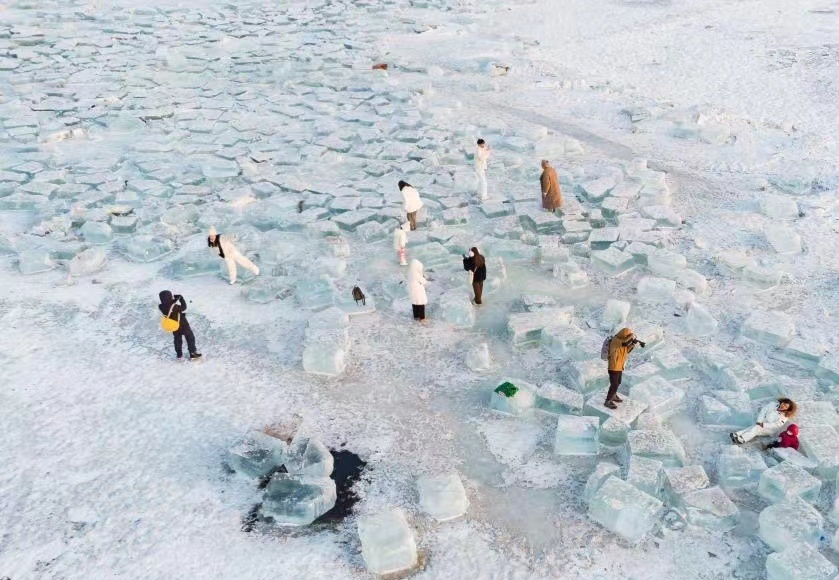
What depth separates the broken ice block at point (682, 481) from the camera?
6.32 metres

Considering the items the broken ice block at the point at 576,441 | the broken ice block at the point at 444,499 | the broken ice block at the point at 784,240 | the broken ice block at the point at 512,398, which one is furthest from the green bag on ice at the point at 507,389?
the broken ice block at the point at 784,240

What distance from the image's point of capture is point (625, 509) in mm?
6008

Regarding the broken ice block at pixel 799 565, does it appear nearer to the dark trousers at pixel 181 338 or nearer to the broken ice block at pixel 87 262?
the dark trousers at pixel 181 338

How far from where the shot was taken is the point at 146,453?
704 centimetres

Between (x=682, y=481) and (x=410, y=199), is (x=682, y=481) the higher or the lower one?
the lower one

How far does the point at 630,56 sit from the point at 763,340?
13466 millimetres

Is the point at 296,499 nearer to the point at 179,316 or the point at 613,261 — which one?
the point at 179,316

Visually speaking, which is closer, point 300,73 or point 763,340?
point 763,340

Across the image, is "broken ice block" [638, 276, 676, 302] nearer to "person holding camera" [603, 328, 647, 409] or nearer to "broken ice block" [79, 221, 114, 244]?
"person holding camera" [603, 328, 647, 409]

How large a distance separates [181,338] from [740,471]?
6117 mm

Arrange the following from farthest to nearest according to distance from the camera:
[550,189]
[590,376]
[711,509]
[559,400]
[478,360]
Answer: [550,189]
[478,360]
[590,376]
[559,400]
[711,509]

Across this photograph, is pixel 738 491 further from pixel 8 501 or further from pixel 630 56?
pixel 630 56

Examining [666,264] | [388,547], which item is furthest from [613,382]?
[666,264]

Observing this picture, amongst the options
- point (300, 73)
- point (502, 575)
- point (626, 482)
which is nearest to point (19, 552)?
point (502, 575)
